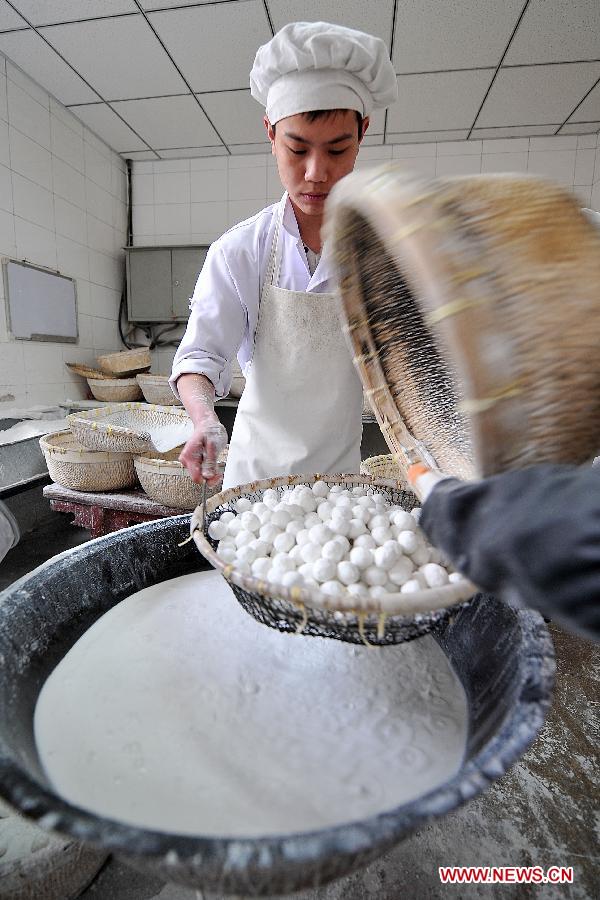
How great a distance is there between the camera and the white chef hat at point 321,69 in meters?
1.12

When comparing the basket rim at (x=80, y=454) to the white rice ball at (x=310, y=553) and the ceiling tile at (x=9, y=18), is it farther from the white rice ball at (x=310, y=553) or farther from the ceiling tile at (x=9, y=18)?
the ceiling tile at (x=9, y=18)

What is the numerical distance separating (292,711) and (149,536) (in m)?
0.53

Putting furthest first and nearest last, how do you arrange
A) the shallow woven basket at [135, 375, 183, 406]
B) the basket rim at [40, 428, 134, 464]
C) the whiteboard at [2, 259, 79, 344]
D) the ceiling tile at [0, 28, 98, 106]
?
1. the shallow woven basket at [135, 375, 183, 406]
2. the whiteboard at [2, 259, 79, 344]
3. the ceiling tile at [0, 28, 98, 106]
4. the basket rim at [40, 428, 134, 464]

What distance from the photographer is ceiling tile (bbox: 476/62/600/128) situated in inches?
120

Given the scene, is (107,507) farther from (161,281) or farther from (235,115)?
(235,115)

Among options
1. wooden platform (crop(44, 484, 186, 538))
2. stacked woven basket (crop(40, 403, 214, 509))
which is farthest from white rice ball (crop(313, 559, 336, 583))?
wooden platform (crop(44, 484, 186, 538))

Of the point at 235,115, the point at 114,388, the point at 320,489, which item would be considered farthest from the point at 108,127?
the point at 320,489

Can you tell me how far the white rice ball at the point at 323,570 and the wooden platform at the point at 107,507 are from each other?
174 centimetres

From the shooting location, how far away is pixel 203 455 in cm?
103

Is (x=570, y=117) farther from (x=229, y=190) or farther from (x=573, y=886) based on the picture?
(x=573, y=886)

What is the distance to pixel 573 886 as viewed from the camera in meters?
0.75

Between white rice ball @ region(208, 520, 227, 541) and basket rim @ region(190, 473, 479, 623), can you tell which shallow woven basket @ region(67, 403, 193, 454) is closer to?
white rice ball @ region(208, 520, 227, 541)

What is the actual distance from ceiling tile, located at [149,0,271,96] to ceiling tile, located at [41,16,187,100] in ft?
0.36

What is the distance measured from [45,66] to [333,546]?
395cm
